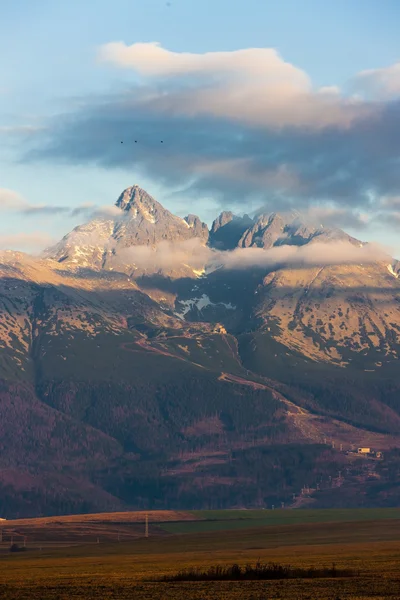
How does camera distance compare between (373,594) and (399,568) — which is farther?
(399,568)

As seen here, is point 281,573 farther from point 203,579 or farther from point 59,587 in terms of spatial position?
point 59,587

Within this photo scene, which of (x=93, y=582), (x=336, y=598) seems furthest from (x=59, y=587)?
(x=336, y=598)

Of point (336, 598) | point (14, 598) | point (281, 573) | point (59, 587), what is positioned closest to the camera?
point (336, 598)

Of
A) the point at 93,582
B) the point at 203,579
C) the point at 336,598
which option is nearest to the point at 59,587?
the point at 93,582

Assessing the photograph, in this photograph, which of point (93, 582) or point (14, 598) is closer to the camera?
point (14, 598)

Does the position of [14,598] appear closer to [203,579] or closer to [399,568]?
[203,579]

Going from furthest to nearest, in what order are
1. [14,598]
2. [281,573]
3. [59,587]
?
[281,573] < [59,587] < [14,598]

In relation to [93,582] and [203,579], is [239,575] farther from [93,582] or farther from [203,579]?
[93,582]

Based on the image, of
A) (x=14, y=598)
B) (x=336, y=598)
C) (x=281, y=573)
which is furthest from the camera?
(x=281, y=573)

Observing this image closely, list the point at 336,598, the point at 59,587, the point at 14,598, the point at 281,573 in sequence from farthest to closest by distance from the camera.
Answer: the point at 281,573 < the point at 59,587 < the point at 14,598 < the point at 336,598
